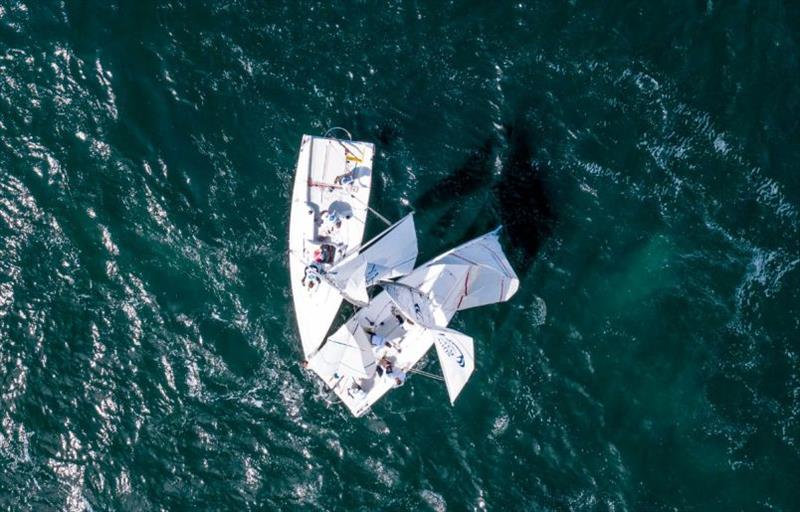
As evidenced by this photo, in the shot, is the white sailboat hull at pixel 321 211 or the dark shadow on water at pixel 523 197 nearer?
the white sailboat hull at pixel 321 211

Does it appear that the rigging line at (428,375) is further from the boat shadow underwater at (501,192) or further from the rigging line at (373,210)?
the rigging line at (373,210)

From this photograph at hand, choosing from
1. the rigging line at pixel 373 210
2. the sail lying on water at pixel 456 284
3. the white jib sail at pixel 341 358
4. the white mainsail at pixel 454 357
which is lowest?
the white jib sail at pixel 341 358

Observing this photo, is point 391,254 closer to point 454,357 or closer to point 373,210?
point 373,210

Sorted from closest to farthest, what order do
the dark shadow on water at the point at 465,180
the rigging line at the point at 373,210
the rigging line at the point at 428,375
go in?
the rigging line at the point at 428,375, the rigging line at the point at 373,210, the dark shadow on water at the point at 465,180

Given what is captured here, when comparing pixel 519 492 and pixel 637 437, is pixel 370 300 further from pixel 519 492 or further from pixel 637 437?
pixel 637 437

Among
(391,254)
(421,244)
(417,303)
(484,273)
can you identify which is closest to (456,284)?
(484,273)

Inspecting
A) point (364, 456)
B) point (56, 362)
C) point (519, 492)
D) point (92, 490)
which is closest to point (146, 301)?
point (56, 362)

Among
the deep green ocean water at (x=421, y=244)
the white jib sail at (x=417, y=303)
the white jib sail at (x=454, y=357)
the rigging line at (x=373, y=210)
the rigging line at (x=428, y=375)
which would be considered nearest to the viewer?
the white jib sail at (x=454, y=357)

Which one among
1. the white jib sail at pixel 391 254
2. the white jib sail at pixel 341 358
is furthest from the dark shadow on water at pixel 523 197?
the white jib sail at pixel 341 358
